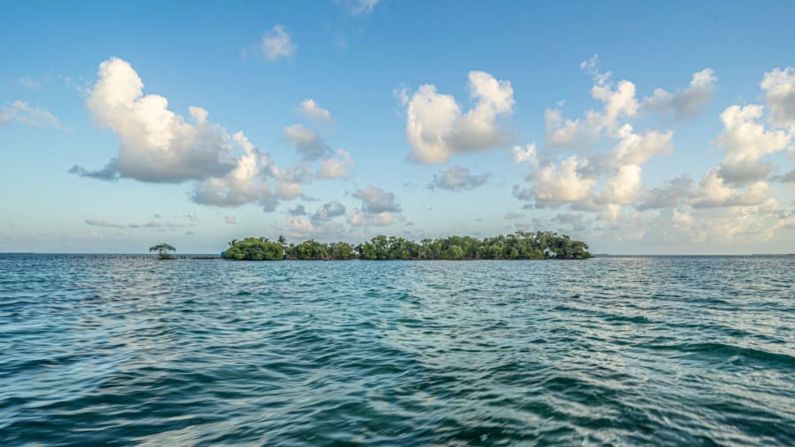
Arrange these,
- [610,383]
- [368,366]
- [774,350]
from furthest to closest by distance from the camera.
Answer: [774,350], [368,366], [610,383]

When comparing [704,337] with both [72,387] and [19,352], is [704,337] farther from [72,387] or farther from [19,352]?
[19,352]

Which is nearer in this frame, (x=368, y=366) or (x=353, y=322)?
(x=368, y=366)

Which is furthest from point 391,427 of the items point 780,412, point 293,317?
point 293,317

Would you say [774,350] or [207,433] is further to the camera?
→ [774,350]

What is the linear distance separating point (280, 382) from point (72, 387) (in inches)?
214

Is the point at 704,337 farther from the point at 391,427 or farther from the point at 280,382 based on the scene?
the point at 280,382

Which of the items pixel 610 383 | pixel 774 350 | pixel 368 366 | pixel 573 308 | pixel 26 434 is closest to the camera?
pixel 26 434

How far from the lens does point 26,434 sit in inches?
328

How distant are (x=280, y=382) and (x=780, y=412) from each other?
39.5 feet

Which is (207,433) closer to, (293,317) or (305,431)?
(305,431)

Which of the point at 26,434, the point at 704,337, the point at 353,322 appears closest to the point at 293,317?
the point at 353,322

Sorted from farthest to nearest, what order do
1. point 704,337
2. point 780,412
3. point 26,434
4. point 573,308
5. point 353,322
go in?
point 573,308
point 353,322
point 704,337
point 780,412
point 26,434

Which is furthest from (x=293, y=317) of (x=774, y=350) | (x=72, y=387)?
(x=774, y=350)

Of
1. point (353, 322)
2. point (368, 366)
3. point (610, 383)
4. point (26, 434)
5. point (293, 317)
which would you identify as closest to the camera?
point (26, 434)
